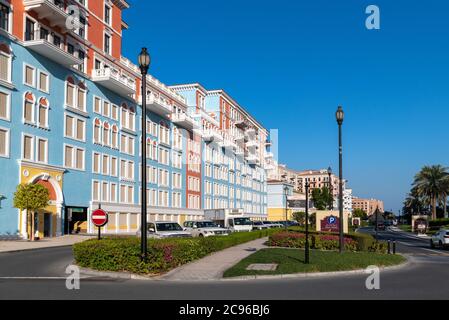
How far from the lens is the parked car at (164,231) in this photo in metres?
27.9

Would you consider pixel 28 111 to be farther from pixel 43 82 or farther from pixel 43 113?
pixel 43 82

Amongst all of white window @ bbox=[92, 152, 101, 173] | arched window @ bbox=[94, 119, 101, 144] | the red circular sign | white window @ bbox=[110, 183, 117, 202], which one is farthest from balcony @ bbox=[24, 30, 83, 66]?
the red circular sign

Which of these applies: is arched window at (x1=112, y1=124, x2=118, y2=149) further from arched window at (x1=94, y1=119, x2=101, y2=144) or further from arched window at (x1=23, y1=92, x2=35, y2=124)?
arched window at (x1=23, y1=92, x2=35, y2=124)

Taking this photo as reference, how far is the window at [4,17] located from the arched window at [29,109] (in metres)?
5.10

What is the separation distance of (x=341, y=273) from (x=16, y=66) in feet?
100

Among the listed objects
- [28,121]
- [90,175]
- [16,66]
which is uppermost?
[16,66]

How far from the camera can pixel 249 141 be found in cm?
10375

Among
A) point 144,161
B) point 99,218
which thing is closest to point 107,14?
point 99,218

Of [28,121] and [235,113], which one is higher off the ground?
[235,113]

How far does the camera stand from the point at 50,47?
39.7 metres

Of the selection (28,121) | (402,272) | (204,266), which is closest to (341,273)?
(402,272)

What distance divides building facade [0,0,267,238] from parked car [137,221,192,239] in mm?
13515

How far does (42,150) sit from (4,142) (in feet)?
14.7
